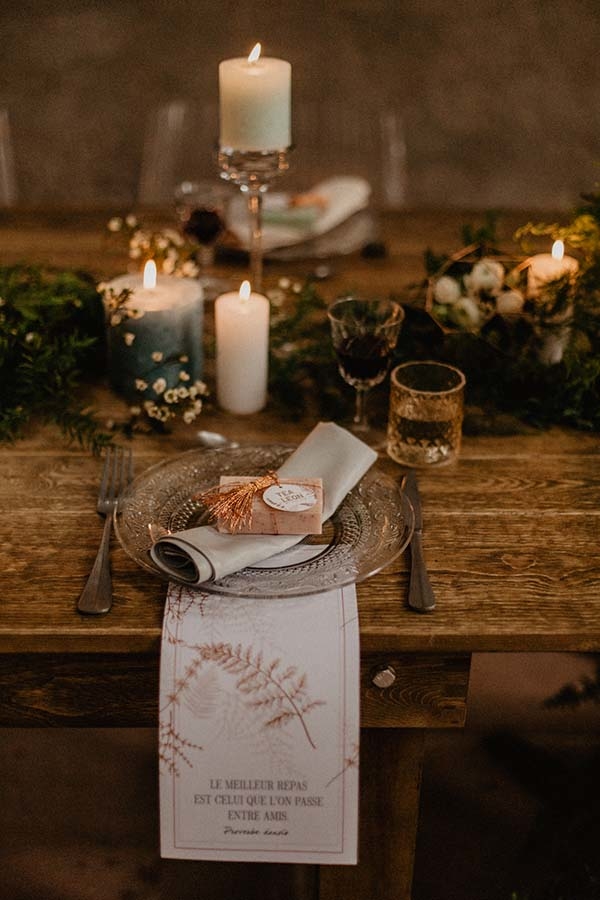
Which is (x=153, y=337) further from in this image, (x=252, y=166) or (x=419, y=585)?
(x=419, y=585)

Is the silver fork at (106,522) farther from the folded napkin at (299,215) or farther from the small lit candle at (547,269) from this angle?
the folded napkin at (299,215)

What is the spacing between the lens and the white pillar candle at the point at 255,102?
128 cm

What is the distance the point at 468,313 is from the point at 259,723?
636mm

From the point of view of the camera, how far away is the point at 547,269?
1.27m

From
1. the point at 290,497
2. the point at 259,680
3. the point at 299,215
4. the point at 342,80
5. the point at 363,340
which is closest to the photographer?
the point at 259,680

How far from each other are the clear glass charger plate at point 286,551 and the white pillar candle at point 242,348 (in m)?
0.14

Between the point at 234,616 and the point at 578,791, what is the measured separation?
98 centimetres

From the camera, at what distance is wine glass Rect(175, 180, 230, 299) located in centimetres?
159

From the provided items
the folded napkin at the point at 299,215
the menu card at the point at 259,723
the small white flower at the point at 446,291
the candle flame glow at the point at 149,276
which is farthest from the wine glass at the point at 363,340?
the folded napkin at the point at 299,215

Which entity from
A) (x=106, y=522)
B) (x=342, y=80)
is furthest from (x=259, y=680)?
(x=342, y=80)

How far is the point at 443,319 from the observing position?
1.29 meters

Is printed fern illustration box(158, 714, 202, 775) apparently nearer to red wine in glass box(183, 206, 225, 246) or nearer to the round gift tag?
the round gift tag

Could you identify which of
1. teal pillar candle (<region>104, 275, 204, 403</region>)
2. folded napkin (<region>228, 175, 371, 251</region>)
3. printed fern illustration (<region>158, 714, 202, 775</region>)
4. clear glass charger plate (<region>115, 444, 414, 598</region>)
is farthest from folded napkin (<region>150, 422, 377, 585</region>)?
folded napkin (<region>228, 175, 371, 251</region>)

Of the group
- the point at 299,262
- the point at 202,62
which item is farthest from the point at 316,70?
the point at 299,262
